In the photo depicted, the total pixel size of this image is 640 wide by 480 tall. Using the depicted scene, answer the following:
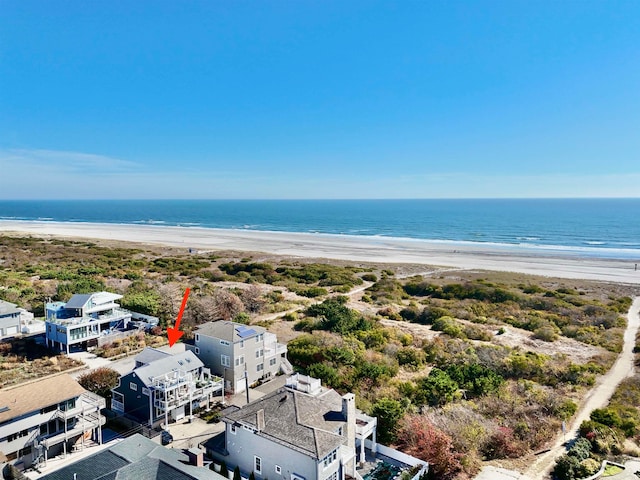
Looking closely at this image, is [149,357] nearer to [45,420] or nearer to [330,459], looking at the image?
[45,420]

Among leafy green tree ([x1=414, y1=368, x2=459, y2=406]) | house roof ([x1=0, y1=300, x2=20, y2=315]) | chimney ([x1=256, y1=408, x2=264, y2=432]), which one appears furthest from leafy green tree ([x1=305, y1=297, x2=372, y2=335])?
house roof ([x1=0, y1=300, x2=20, y2=315])

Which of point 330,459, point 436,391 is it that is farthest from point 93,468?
point 436,391

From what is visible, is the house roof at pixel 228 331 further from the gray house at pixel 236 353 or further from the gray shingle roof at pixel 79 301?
the gray shingle roof at pixel 79 301

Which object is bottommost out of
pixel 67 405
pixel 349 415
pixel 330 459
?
pixel 330 459

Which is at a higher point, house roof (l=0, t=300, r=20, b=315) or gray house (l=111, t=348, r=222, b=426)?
house roof (l=0, t=300, r=20, b=315)

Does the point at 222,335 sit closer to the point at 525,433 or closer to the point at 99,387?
the point at 99,387

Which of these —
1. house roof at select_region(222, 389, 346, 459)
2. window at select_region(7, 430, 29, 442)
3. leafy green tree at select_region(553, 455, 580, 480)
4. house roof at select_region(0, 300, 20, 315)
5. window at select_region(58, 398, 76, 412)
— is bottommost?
leafy green tree at select_region(553, 455, 580, 480)

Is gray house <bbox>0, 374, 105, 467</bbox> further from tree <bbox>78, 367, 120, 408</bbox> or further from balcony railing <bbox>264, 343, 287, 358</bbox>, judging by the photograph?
balcony railing <bbox>264, 343, 287, 358</bbox>

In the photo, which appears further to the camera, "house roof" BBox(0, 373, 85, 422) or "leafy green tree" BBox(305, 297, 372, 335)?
"leafy green tree" BBox(305, 297, 372, 335)
